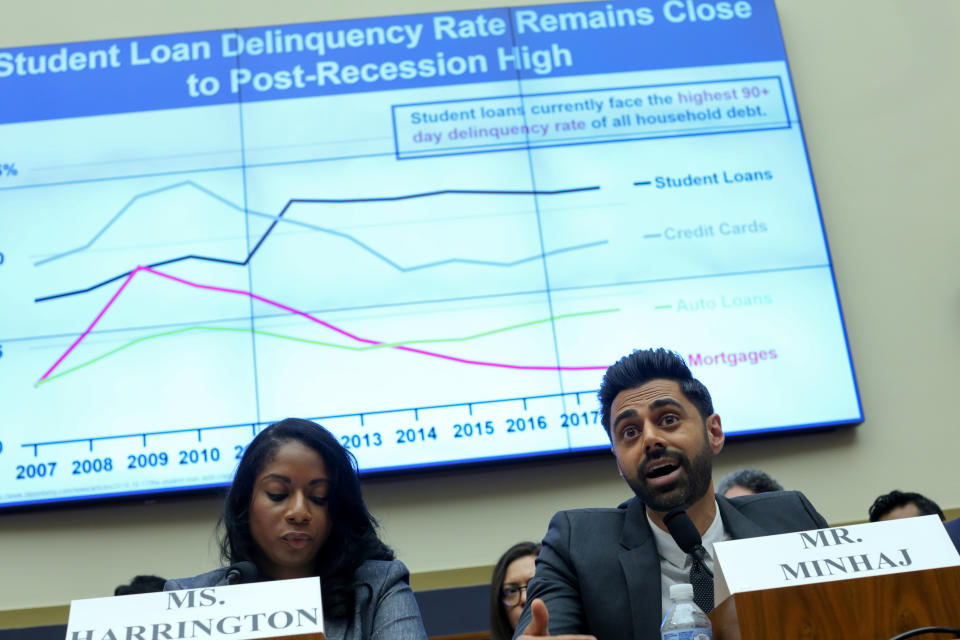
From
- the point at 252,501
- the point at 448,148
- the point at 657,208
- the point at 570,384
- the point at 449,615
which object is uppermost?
the point at 448,148

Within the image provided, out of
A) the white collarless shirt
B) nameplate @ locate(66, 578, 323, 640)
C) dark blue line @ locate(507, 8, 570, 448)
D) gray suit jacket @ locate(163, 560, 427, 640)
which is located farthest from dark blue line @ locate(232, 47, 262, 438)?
nameplate @ locate(66, 578, 323, 640)

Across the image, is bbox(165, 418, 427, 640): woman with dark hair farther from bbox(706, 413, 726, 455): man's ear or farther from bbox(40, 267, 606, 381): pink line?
bbox(40, 267, 606, 381): pink line

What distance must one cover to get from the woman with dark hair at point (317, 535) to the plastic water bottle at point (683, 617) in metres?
0.40

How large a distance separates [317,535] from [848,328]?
Answer: 2075mm

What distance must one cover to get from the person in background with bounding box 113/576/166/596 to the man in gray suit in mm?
1260

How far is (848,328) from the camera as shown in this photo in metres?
3.09

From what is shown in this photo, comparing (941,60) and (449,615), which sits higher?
(941,60)

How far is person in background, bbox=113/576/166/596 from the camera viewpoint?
2.45 metres

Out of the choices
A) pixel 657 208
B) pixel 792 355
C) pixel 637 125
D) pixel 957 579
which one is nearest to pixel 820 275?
pixel 792 355

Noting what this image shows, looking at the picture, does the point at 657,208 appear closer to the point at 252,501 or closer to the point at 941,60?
the point at 941,60

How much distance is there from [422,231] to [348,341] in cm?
41

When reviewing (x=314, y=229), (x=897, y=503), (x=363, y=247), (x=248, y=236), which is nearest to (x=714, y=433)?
(x=897, y=503)

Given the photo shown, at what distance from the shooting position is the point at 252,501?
5.41 feet

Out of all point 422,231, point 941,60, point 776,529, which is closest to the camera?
point 776,529
